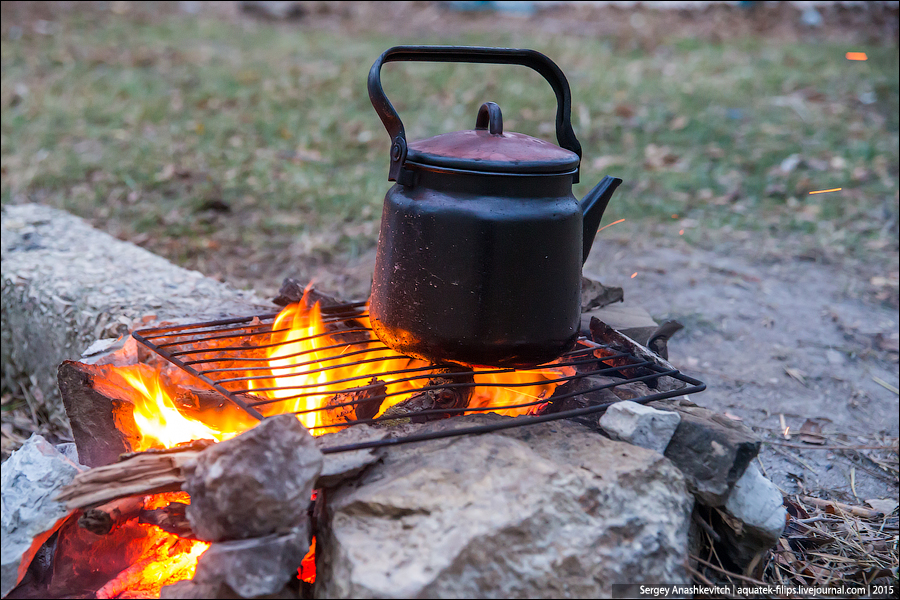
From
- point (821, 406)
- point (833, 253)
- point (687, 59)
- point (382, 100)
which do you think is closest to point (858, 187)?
point (833, 253)

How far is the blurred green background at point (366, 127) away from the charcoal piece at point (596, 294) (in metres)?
1.40

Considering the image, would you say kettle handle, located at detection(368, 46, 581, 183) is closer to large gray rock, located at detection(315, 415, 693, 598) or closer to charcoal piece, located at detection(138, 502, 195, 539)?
large gray rock, located at detection(315, 415, 693, 598)

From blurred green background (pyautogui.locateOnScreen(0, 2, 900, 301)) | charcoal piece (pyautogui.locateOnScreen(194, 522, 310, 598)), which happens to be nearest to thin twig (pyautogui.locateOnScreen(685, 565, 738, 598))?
charcoal piece (pyautogui.locateOnScreen(194, 522, 310, 598))

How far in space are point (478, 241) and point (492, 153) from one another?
20cm

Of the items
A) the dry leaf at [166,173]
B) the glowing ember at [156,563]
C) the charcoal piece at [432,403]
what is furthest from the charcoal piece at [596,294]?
the dry leaf at [166,173]

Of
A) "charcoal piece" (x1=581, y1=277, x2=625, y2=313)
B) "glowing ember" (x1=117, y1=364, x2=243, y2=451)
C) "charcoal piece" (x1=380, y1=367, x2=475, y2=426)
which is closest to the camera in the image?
"charcoal piece" (x1=380, y1=367, x2=475, y2=426)

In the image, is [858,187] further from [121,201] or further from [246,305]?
[121,201]

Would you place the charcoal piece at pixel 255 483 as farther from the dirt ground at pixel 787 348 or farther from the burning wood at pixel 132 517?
the dirt ground at pixel 787 348

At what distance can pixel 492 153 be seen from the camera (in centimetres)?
164

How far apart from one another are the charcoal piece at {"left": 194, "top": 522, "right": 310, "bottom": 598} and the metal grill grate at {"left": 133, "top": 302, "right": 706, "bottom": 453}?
211 mm

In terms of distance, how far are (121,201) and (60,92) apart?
99.4 inches

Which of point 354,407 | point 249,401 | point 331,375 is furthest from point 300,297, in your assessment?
point 249,401

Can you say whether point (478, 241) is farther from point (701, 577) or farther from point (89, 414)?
point (89, 414)

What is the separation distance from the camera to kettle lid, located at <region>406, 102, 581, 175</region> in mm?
1616
